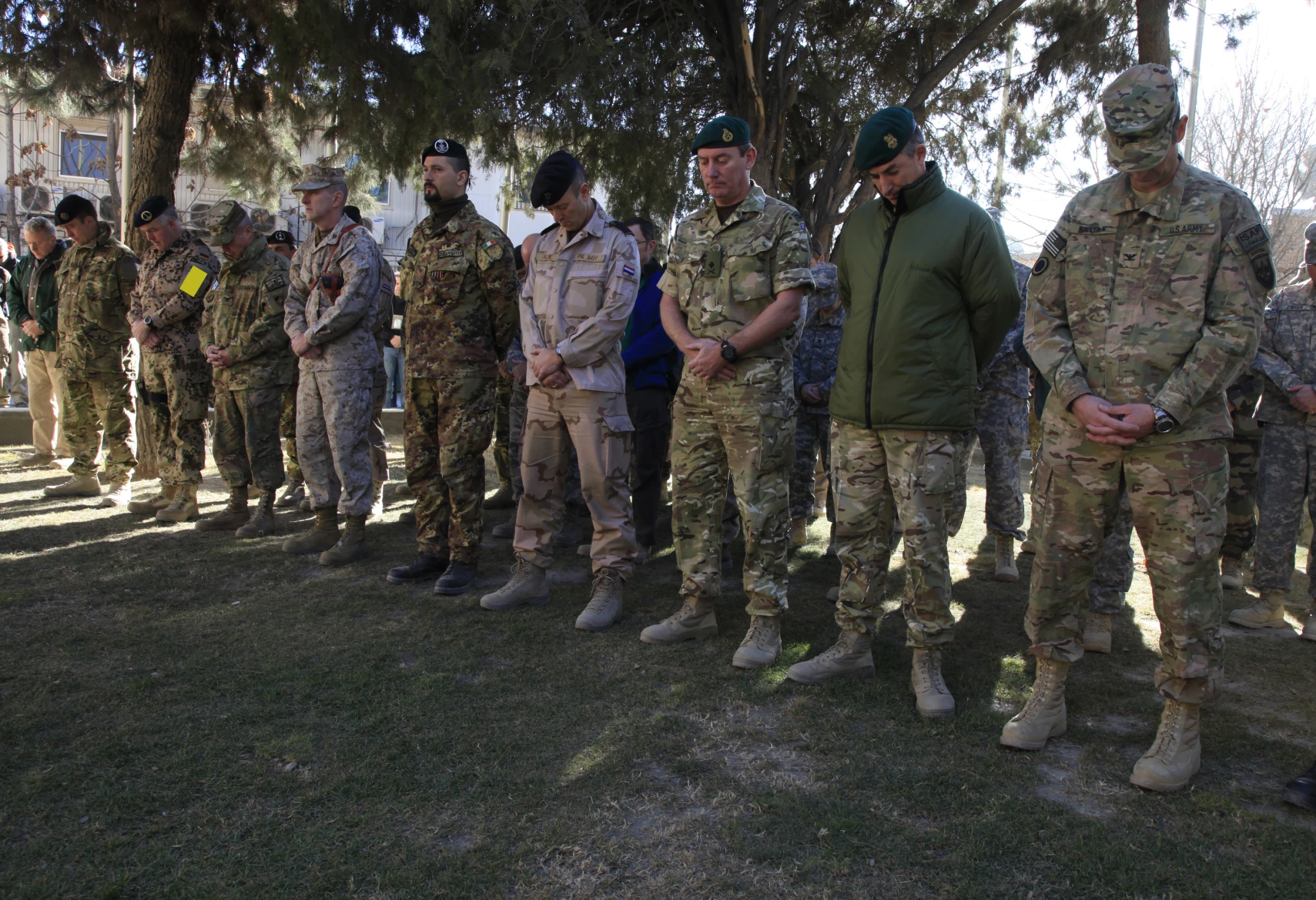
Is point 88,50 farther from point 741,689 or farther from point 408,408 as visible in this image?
point 741,689

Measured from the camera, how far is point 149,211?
Result: 6.52 metres

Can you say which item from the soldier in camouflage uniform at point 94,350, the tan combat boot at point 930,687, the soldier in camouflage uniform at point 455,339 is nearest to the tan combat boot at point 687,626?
the tan combat boot at point 930,687

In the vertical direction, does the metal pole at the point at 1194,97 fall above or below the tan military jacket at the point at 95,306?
above

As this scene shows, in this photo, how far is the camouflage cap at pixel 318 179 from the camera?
5.49m

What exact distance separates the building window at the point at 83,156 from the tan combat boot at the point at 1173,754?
26838 mm

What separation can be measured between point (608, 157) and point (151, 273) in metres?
3.86

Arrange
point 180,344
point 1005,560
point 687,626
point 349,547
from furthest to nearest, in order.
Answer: point 180,344
point 1005,560
point 349,547
point 687,626

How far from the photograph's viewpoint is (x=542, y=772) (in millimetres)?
2984

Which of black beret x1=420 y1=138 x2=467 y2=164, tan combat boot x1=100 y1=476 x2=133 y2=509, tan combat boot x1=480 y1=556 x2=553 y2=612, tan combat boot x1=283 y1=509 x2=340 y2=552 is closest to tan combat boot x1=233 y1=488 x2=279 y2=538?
tan combat boot x1=283 y1=509 x2=340 y2=552

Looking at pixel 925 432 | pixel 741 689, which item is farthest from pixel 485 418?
pixel 925 432

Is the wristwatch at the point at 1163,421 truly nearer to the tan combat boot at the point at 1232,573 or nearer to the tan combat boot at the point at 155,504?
the tan combat boot at the point at 1232,573

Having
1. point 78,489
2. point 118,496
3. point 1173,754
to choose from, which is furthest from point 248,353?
point 1173,754

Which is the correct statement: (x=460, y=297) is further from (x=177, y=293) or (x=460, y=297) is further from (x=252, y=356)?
(x=177, y=293)

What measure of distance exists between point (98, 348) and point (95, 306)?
0.32 metres
